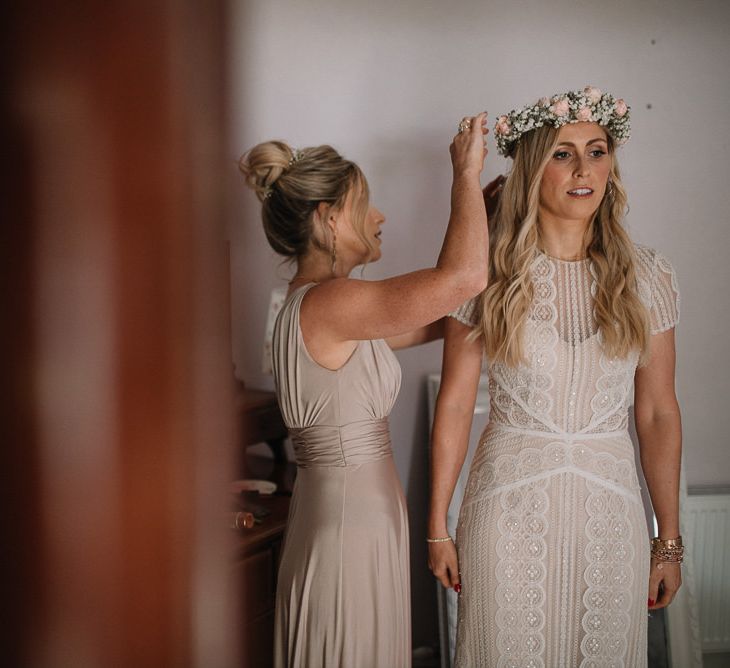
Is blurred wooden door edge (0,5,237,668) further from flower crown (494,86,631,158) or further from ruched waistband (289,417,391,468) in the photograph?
flower crown (494,86,631,158)

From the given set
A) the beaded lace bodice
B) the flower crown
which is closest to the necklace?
the beaded lace bodice

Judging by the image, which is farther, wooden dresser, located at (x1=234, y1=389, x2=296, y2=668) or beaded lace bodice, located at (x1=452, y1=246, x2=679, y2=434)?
wooden dresser, located at (x1=234, y1=389, x2=296, y2=668)

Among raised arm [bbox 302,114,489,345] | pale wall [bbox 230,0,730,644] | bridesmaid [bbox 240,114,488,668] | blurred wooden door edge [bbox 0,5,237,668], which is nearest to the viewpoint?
blurred wooden door edge [bbox 0,5,237,668]

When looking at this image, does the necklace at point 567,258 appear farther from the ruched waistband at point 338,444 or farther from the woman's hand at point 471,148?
the ruched waistband at point 338,444

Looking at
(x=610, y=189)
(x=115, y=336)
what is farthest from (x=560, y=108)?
(x=115, y=336)

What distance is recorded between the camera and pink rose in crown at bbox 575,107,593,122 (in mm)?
1316

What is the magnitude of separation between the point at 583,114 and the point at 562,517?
2.50ft

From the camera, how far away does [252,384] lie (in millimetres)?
1952

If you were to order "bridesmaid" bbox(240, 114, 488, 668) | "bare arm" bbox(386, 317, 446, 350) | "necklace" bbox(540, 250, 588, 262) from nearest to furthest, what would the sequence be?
1. "bridesmaid" bbox(240, 114, 488, 668)
2. "necklace" bbox(540, 250, 588, 262)
3. "bare arm" bbox(386, 317, 446, 350)

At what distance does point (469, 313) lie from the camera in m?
1.43

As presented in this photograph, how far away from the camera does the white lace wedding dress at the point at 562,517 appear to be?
131 centimetres

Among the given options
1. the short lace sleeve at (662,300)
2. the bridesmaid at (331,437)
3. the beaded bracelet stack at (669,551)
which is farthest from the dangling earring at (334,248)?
the beaded bracelet stack at (669,551)

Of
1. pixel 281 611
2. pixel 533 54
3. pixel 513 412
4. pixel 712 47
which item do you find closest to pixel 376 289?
pixel 513 412

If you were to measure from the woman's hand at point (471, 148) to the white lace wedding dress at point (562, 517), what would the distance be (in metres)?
0.32
